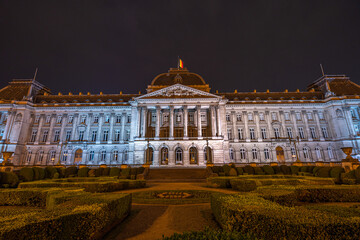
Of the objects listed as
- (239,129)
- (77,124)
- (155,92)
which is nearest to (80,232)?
(155,92)

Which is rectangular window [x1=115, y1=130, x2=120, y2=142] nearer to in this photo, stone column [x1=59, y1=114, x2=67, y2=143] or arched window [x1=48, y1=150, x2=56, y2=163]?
stone column [x1=59, y1=114, x2=67, y2=143]

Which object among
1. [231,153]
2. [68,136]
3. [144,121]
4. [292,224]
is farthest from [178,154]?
[292,224]

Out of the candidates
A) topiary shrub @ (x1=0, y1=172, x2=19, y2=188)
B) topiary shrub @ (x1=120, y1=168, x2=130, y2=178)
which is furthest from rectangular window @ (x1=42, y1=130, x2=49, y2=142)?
topiary shrub @ (x1=0, y1=172, x2=19, y2=188)

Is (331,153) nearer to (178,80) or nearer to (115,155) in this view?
(178,80)

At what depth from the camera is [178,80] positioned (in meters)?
46.4

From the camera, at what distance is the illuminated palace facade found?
135 feet

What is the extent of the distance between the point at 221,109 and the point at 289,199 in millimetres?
37765

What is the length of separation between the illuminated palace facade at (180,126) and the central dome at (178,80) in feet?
0.86

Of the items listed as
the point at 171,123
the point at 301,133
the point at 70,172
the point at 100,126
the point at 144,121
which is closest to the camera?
the point at 70,172

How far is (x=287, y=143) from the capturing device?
1759 inches

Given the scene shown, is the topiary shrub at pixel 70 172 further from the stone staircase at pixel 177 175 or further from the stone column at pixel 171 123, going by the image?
the stone column at pixel 171 123

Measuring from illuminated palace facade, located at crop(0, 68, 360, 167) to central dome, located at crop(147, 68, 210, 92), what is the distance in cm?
26

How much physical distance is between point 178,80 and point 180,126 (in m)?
12.0

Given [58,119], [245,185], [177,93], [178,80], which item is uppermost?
[178,80]
